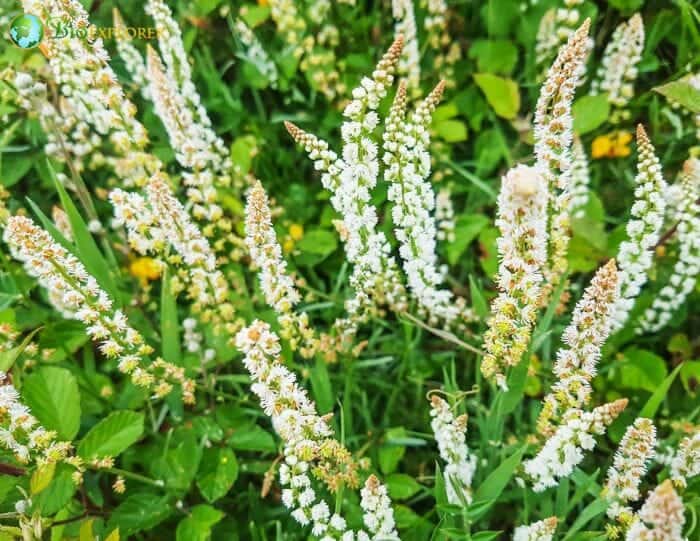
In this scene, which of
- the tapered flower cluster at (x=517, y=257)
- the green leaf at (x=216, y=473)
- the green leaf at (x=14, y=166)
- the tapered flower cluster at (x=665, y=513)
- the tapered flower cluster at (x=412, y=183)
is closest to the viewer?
the tapered flower cluster at (x=665, y=513)

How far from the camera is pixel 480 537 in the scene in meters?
1.86

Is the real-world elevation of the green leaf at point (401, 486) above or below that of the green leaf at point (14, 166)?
below

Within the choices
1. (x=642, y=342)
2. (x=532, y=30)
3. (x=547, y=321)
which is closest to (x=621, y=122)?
(x=532, y=30)

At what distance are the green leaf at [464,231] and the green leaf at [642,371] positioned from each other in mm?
876

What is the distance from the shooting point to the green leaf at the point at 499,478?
1971mm

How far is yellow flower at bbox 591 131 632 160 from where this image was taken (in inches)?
135

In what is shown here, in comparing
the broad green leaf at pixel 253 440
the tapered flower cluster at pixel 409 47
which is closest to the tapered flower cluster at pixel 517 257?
the broad green leaf at pixel 253 440

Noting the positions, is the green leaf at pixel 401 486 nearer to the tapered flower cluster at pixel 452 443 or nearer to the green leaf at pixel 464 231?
the tapered flower cluster at pixel 452 443

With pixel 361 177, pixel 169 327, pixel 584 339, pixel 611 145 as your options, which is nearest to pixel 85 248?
pixel 169 327

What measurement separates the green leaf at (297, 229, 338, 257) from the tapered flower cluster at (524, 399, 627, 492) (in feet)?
4.80

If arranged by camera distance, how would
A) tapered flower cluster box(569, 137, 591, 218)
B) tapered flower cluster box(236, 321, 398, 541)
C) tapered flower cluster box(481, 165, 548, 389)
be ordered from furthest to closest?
tapered flower cluster box(569, 137, 591, 218), tapered flower cluster box(236, 321, 398, 541), tapered flower cluster box(481, 165, 548, 389)

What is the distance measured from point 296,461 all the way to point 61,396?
957 mm

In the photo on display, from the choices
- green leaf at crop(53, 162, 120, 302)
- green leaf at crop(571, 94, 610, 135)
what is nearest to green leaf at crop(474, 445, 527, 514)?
green leaf at crop(53, 162, 120, 302)

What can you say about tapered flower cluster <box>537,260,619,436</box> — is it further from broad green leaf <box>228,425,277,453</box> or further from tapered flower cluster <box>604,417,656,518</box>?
broad green leaf <box>228,425,277,453</box>
